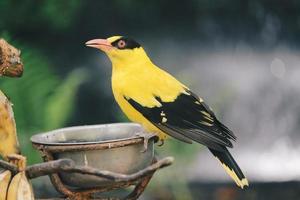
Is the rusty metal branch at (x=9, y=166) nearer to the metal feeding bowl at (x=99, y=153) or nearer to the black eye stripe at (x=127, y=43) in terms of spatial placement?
the metal feeding bowl at (x=99, y=153)

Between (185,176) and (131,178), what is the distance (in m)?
4.55

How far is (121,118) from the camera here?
517cm

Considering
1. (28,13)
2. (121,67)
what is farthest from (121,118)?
(121,67)

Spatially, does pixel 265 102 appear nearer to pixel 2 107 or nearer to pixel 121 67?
pixel 121 67

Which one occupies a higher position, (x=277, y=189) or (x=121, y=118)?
(x=121, y=118)

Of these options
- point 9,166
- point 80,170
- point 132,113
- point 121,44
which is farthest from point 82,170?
point 132,113

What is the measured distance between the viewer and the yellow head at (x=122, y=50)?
5.66ft

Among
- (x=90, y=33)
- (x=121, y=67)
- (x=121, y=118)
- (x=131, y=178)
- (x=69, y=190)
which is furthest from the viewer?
(x=90, y=33)

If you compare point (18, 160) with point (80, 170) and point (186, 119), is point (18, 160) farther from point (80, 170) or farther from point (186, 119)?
point (186, 119)

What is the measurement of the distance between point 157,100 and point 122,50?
0.17 meters

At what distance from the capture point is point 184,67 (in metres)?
6.50

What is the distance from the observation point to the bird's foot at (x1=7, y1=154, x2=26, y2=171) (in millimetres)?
1261

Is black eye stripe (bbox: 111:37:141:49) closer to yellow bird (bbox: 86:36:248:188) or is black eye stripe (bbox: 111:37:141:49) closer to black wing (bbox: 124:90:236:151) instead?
yellow bird (bbox: 86:36:248:188)

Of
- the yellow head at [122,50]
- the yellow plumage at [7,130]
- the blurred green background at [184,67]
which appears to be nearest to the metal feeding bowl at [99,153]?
the yellow plumage at [7,130]
